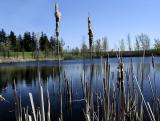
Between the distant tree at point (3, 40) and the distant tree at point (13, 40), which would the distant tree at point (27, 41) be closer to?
the distant tree at point (13, 40)

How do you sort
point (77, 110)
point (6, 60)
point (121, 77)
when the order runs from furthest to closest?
point (6, 60) → point (77, 110) → point (121, 77)

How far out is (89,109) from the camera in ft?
17.0

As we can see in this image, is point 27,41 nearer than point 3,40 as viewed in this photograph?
No

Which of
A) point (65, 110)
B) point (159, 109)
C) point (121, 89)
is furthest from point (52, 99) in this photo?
point (121, 89)

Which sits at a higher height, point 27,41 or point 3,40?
point 3,40

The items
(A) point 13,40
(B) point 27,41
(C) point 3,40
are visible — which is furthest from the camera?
(B) point 27,41

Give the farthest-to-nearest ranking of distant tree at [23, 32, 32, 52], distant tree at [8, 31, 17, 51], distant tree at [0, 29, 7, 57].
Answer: distant tree at [23, 32, 32, 52]
distant tree at [8, 31, 17, 51]
distant tree at [0, 29, 7, 57]

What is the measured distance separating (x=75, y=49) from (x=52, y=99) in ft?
446

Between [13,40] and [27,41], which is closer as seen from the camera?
[13,40]

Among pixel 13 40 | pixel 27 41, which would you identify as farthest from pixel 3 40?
pixel 27 41

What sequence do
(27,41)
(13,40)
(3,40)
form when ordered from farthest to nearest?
(27,41) < (13,40) < (3,40)

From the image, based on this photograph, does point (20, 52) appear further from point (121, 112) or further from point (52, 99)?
point (121, 112)

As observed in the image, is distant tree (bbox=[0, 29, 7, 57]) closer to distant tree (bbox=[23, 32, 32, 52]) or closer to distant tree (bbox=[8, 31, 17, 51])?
distant tree (bbox=[8, 31, 17, 51])

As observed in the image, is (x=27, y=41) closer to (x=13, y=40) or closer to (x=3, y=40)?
(x=13, y=40)
